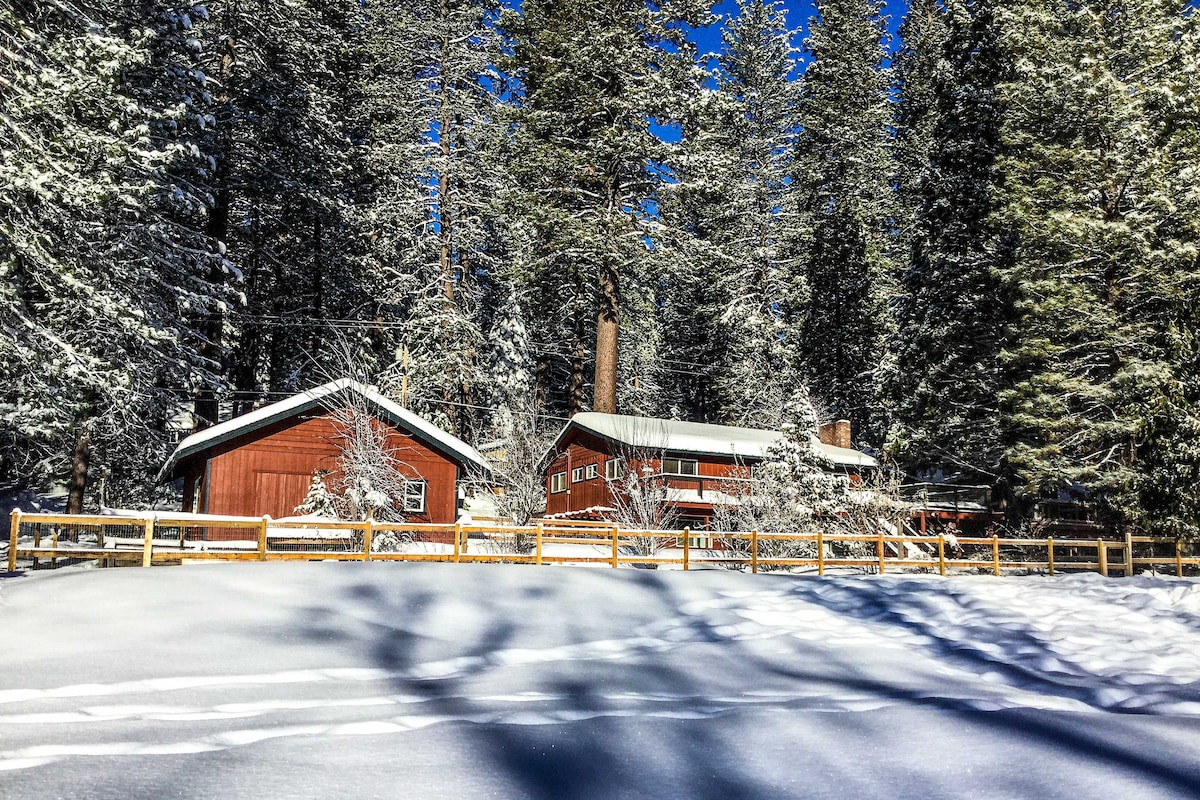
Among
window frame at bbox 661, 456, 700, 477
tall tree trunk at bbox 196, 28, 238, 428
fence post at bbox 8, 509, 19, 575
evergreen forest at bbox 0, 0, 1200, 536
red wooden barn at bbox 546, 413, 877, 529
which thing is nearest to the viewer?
fence post at bbox 8, 509, 19, 575

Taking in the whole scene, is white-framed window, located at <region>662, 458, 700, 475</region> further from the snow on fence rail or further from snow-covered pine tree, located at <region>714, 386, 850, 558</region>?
the snow on fence rail

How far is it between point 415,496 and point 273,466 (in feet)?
13.4

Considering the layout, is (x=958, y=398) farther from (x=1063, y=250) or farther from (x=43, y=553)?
(x=43, y=553)

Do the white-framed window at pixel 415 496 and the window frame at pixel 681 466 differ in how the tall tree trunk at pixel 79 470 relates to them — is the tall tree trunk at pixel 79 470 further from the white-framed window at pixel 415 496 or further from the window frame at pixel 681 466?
the window frame at pixel 681 466

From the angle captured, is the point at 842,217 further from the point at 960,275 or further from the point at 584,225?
the point at 584,225

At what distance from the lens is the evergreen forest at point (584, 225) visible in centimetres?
1980

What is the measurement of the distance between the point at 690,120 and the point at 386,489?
15.7 meters

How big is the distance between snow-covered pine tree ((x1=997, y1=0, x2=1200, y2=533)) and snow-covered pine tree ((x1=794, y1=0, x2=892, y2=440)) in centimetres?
1487

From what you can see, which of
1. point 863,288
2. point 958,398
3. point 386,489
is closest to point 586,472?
point 386,489

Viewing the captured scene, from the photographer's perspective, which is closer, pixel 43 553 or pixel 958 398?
pixel 43 553

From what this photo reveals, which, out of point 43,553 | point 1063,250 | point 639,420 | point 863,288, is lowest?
point 43,553

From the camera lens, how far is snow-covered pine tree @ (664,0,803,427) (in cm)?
4131

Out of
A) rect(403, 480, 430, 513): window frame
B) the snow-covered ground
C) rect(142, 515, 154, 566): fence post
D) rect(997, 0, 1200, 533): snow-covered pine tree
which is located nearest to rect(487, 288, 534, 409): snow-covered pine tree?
rect(403, 480, 430, 513): window frame

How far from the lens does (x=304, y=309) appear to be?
35.3 meters
